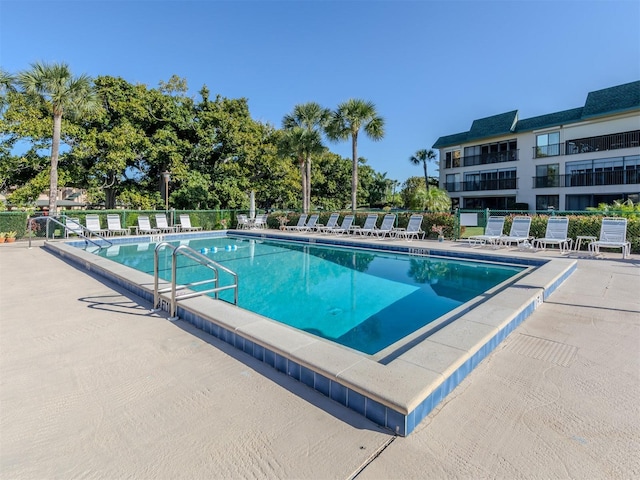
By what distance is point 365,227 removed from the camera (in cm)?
1529

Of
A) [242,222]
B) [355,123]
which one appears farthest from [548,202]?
[242,222]

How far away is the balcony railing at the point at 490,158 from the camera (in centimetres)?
2422

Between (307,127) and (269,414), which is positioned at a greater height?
(307,127)

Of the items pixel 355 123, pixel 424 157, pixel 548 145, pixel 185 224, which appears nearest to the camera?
pixel 185 224

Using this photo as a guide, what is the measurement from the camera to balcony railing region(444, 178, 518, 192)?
24.2 meters

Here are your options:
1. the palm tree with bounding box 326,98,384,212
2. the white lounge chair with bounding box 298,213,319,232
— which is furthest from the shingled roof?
the white lounge chair with bounding box 298,213,319,232

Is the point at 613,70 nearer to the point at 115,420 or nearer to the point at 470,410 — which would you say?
the point at 470,410

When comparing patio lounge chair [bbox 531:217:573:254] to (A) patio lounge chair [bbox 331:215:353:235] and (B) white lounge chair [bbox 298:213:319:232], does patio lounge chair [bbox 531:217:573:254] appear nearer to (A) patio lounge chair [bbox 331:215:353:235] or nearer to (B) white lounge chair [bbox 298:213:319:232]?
(A) patio lounge chair [bbox 331:215:353:235]

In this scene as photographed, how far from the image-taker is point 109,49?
52.3 feet

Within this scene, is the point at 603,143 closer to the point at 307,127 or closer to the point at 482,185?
the point at 482,185

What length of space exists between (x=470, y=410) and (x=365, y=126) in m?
17.9

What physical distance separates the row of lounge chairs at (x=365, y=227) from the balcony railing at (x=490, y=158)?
14.7 metres

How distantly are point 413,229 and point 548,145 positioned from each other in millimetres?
15356

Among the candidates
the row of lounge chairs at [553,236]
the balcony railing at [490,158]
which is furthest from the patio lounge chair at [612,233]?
the balcony railing at [490,158]
